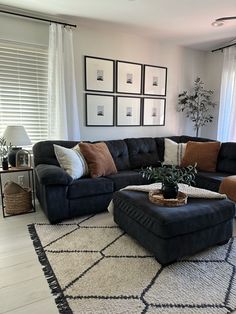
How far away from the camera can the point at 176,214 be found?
1.91m

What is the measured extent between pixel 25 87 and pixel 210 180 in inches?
108

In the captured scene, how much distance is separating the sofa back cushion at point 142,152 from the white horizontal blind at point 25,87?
132cm

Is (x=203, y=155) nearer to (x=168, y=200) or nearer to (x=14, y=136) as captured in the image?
(x=168, y=200)

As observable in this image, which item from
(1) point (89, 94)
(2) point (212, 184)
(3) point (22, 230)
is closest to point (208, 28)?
(1) point (89, 94)

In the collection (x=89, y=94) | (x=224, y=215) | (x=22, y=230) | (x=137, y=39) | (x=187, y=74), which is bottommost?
(x=22, y=230)

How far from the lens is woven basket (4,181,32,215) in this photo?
287cm

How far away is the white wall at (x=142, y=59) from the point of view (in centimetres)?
357

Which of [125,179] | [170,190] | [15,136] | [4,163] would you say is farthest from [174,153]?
[4,163]

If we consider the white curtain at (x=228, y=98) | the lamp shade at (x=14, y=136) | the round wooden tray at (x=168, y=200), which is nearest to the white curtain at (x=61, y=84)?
the lamp shade at (x=14, y=136)

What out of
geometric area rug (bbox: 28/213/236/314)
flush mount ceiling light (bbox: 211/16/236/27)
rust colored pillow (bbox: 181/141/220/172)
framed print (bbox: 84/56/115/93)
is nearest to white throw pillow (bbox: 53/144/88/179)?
geometric area rug (bbox: 28/213/236/314)

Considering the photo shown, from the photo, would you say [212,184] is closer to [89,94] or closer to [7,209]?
[89,94]

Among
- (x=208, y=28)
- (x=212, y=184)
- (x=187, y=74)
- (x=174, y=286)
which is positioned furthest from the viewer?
(x=187, y=74)

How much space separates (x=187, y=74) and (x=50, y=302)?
14.1 feet

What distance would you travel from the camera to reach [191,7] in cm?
280
